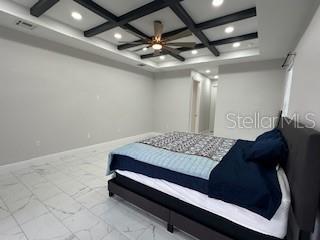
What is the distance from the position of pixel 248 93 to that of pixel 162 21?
319cm

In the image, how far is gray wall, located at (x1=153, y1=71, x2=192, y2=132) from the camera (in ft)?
19.7

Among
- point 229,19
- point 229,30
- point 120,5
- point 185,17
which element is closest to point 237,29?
point 229,30

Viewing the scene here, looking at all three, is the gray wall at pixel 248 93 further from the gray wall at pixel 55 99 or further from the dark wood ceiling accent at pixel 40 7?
the dark wood ceiling accent at pixel 40 7

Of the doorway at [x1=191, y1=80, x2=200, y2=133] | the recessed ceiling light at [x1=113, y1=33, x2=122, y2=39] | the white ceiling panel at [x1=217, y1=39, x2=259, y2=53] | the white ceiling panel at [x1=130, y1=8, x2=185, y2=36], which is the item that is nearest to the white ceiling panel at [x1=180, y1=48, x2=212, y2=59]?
the white ceiling panel at [x1=217, y1=39, x2=259, y2=53]

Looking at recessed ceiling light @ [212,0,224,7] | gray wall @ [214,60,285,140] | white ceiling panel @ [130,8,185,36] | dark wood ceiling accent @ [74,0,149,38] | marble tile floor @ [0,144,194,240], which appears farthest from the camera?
gray wall @ [214,60,285,140]

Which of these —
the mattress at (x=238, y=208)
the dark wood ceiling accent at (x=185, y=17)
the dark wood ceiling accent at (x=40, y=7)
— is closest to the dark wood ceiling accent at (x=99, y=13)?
the dark wood ceiling accent at (x=40, y=7)

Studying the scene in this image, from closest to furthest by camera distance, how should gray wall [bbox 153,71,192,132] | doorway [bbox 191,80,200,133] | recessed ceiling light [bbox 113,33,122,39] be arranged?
recessed ceiling light [bbox 113,33,122,39]
gray wall [bbox 153,71,192,132]
doorway [bbox 191,80,200,133]

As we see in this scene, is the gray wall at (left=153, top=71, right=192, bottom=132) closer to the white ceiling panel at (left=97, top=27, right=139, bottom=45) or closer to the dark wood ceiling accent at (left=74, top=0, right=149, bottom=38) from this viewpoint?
the white ceiling panel at (left=97, top=27, right=139, bottom=45)

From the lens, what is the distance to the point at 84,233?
1.71 meters

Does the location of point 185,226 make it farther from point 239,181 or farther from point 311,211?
point 311,211

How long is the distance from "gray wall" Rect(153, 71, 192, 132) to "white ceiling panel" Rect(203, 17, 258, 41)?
92.5 inches

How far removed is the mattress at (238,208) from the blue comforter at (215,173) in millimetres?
57

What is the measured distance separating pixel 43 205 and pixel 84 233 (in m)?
0.83

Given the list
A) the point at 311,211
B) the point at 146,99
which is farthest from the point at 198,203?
the point at 146,99
